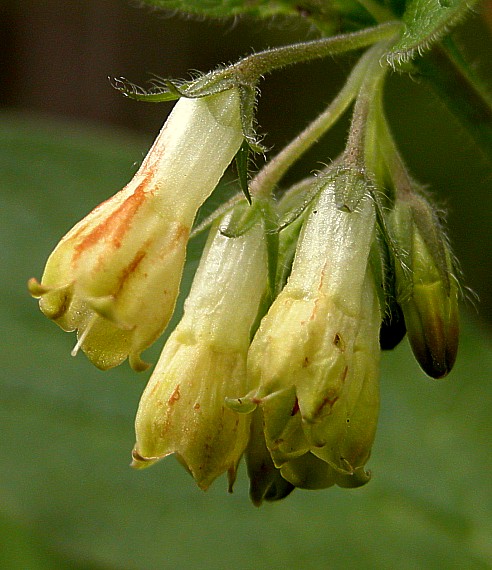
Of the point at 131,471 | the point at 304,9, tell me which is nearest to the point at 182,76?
the point at 131,471

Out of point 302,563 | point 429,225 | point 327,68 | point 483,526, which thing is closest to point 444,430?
point 483,526

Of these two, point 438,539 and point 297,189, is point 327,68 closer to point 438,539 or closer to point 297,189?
point 438,539

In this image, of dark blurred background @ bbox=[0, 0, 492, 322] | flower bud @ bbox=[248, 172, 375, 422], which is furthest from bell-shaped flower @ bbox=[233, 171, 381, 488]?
dark blurred background @ bbox=[0, 0, 492, 322]

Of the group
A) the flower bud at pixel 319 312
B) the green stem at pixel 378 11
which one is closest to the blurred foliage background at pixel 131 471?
the green stem at pixel 378 11

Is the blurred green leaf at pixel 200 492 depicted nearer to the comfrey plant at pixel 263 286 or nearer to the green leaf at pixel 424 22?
the comfrey plant at pixel 263 286

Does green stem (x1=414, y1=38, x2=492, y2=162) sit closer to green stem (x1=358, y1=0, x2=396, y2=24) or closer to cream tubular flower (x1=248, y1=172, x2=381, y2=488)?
green stem (x1=358, y1=0, x2=396, y2=24)

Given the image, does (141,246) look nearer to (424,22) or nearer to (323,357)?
(323,357)
